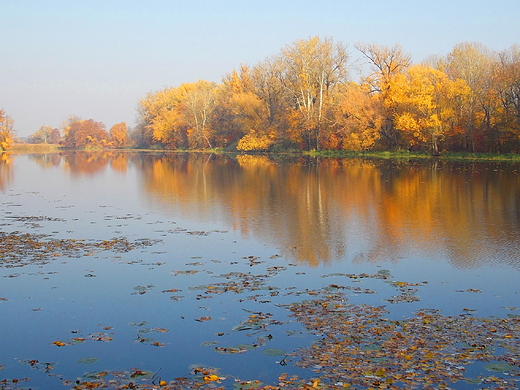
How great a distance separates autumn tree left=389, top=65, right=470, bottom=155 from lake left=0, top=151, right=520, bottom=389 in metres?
32.6

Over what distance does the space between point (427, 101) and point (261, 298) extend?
43260 mm

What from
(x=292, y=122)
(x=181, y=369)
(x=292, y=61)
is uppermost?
(x=292, y=61)

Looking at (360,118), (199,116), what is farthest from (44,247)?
(199,116)

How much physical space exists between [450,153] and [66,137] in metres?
102

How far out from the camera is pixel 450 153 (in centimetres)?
4891

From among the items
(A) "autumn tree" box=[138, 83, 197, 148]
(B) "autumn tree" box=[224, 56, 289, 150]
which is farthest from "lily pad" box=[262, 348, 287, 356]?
(A) "autumn tree" box=[138, 83, 197, 148]

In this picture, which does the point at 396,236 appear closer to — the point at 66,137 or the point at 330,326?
the point at 330,326

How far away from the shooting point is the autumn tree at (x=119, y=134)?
119 metres

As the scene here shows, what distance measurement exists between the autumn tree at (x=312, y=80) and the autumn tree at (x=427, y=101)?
10204mm

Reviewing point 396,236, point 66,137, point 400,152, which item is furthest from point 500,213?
point 66,137

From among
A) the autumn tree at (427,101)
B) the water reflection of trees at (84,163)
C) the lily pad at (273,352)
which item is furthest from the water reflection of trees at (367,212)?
the autumn tree at (427,101)

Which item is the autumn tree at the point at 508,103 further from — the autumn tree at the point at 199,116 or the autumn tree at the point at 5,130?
the autumn tree at the point at 5,130

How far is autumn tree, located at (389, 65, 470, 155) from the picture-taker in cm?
4756

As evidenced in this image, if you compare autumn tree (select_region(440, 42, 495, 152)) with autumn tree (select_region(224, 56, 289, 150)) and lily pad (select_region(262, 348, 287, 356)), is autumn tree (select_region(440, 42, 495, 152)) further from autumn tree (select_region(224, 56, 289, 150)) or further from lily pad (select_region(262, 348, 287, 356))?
lily pad (select_region(262, 348, 287, 356))
